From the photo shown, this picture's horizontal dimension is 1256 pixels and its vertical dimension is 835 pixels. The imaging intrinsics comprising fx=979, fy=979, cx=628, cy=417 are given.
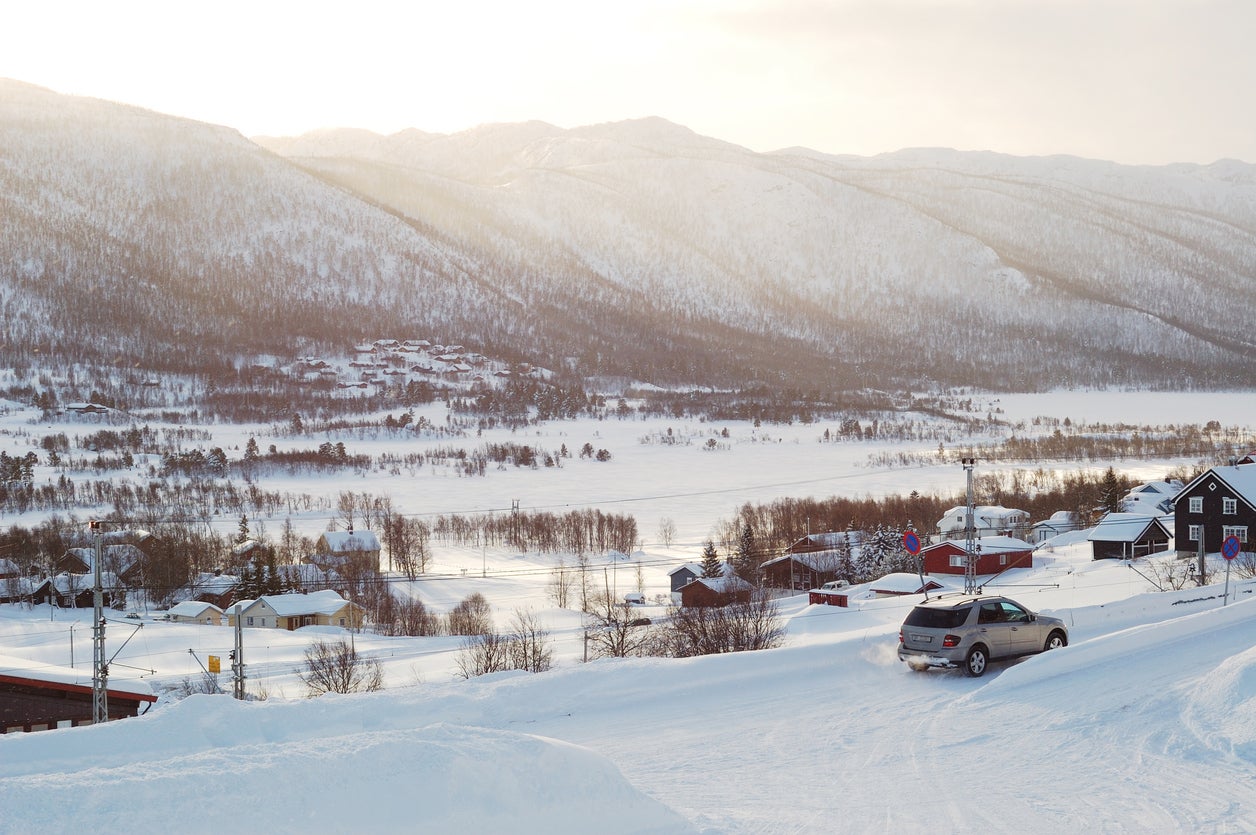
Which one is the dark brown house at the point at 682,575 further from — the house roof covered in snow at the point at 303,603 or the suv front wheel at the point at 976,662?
the suv front wheel at the point at 976,662

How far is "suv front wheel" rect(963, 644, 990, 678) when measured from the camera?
1497cm

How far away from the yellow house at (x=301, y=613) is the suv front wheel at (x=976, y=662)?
1877 inches

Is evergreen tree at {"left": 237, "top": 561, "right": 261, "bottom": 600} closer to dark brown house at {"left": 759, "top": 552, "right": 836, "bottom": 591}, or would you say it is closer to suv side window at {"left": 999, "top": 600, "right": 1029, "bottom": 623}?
dark brown house at {"left": 759, "top": 552, "right": 836, "bottom": 591}

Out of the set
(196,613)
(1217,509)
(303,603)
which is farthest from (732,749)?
(196,613)

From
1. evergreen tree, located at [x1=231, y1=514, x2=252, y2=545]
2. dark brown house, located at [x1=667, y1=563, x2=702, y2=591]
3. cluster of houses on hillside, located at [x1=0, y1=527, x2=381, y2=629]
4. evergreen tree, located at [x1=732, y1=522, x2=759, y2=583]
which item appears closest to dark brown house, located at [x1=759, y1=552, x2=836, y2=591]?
evergreen tree, located at [x1=732, y1=522, x2=759, y2=583]

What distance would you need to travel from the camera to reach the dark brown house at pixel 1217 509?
44750 mm

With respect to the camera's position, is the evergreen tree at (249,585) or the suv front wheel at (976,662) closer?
the suv front wheel at (976,662)

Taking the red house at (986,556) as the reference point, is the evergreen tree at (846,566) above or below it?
below

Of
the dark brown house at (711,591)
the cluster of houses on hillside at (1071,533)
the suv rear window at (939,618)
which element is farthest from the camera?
the dark brown house at (711,591)

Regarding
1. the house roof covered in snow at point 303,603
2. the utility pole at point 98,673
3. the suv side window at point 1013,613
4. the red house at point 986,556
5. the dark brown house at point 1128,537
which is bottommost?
the house roof covered in snow at point 303,603

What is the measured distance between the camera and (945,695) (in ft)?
45.4

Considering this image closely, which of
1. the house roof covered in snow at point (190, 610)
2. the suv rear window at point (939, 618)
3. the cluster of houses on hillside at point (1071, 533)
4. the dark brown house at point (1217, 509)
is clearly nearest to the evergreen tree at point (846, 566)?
the cluster of houses on hillside at point (1071, 533)

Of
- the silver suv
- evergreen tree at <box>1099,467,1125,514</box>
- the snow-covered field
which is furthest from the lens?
evergreen tree at <box>1099,467,1125,514</box>

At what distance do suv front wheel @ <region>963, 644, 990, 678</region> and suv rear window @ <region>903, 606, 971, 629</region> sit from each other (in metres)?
0.47
